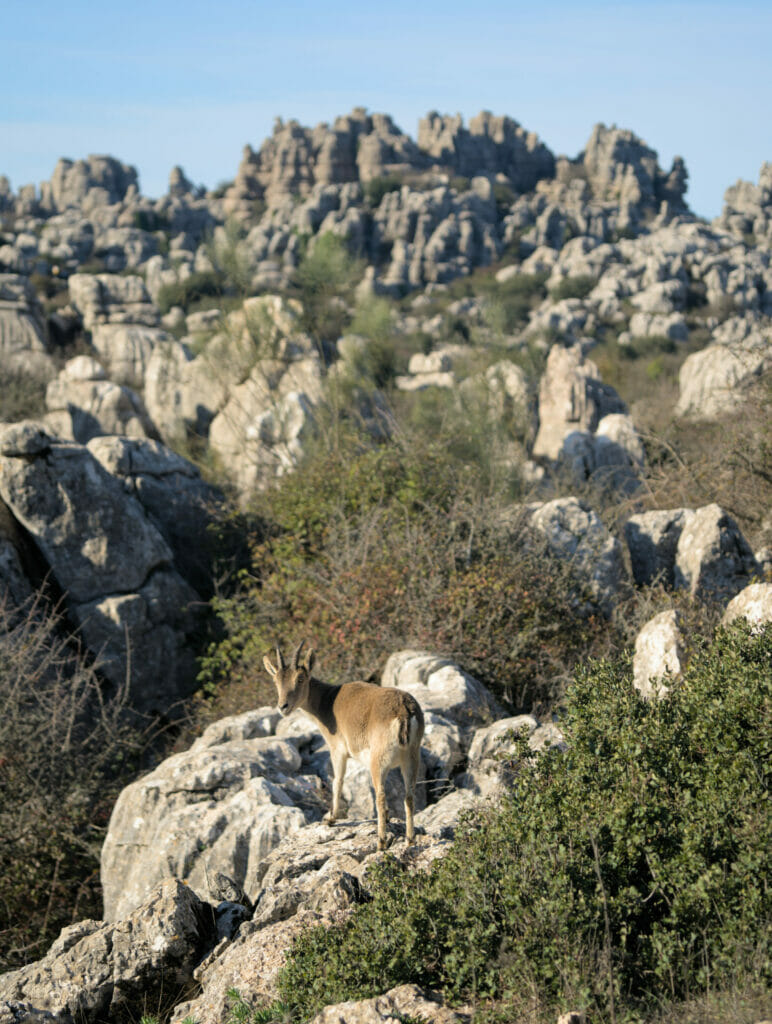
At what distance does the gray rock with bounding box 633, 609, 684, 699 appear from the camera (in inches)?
283

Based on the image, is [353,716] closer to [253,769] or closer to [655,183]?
[253,769]

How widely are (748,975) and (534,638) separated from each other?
19.3 feet

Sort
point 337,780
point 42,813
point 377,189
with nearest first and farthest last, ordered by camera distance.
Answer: point 337,780, point 42,813, point 377,189

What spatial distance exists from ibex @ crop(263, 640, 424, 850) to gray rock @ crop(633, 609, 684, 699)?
2.45m

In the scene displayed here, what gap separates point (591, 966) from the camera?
386 cm

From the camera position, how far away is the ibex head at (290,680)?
19.4 ft

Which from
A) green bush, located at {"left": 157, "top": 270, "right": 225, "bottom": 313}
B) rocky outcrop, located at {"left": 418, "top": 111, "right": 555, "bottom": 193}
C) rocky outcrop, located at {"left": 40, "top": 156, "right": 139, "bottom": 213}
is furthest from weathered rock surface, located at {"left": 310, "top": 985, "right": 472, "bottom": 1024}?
rocky outcrop, located at {"left": 418, "top": 111, "right": 555, "bottom": 193}

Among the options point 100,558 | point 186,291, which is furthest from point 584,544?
point 186,291

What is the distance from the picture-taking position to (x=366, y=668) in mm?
9367

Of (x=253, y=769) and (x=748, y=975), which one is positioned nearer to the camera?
(x=748, y=975)

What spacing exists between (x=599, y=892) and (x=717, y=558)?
23.5ft

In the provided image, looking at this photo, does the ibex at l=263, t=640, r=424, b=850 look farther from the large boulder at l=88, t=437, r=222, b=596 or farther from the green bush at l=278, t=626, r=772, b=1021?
the large boulder at l=88, t=437, r=222, b=596

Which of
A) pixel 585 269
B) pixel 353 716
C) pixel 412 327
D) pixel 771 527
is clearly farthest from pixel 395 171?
pixel 353 716

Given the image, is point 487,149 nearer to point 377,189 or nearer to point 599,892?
point 377,189
